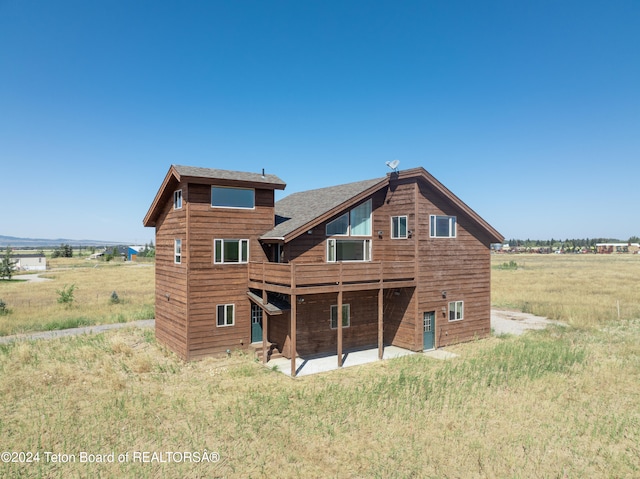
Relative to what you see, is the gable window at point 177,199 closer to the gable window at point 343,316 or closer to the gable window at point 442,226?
the gable window at point 343,316

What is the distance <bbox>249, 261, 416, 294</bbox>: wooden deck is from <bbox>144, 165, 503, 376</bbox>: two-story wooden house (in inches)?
1.8

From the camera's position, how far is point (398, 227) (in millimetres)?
20156

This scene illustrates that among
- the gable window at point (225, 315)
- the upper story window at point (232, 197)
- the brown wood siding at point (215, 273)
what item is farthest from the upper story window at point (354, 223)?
the gable window at point (225, 315)

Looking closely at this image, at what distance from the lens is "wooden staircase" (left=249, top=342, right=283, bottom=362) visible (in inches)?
711

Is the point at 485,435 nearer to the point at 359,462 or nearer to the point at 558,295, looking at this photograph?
the point at 359,462

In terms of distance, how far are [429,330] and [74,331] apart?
20.5 m

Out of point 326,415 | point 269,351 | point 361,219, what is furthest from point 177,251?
point 326,415

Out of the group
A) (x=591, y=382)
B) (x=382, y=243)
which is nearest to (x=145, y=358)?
(x=382, y=243)

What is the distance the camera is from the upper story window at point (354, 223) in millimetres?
19031

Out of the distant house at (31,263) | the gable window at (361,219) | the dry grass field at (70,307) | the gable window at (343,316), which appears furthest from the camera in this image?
the distant house at (31,263)

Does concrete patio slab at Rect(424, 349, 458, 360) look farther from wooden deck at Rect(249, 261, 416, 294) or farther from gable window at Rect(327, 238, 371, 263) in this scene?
gable window at Rect(327, 238, 371, 263)

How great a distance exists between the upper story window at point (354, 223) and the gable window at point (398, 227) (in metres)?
1.32

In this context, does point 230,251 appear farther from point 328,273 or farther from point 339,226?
point 339,226

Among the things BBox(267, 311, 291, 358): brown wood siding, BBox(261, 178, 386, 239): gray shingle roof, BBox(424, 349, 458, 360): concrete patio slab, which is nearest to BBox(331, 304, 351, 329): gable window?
BBox(267, 311, 291, 358): brown wood siding
